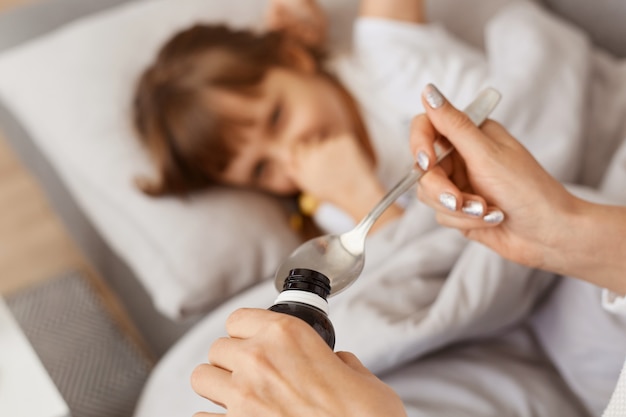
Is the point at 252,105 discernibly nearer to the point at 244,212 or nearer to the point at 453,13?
the point at 244,212

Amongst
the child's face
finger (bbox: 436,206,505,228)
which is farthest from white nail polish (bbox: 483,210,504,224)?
the child's face

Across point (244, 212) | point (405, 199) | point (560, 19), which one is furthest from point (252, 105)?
point (560, 19)

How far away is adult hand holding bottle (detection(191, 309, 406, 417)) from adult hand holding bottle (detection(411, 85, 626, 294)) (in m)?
0.22

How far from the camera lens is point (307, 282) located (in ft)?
1.74

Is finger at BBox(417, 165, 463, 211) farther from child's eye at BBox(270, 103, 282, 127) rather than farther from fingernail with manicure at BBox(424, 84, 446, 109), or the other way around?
child's eye at BBox(270, 103, 282, 127)

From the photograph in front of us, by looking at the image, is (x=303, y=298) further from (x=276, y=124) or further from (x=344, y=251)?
(x=276, y=124)

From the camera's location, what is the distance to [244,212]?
1.14m

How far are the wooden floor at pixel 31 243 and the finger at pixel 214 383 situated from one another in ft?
2.88

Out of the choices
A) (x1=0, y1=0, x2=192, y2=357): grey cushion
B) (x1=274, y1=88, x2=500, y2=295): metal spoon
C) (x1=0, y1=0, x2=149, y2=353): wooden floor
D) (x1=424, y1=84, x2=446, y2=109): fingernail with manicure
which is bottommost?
(x1=0, y1=0, x2=149, y2=353): wooden floor

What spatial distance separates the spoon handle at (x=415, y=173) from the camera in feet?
2.22

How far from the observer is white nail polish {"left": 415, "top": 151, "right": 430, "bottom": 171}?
0.67 m

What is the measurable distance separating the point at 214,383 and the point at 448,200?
28 centimetres

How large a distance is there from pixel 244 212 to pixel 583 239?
593 mm

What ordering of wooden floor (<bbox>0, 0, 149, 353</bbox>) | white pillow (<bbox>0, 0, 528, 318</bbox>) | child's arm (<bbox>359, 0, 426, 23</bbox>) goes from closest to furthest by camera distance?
white pillow (<bbox>0, 0, 528, 318</bbox>)
child's arm (<bbox>359, 0, 426, 23</bbox>)
wooden floor (<bbox>0, 0, 149, 353</bbox>)
